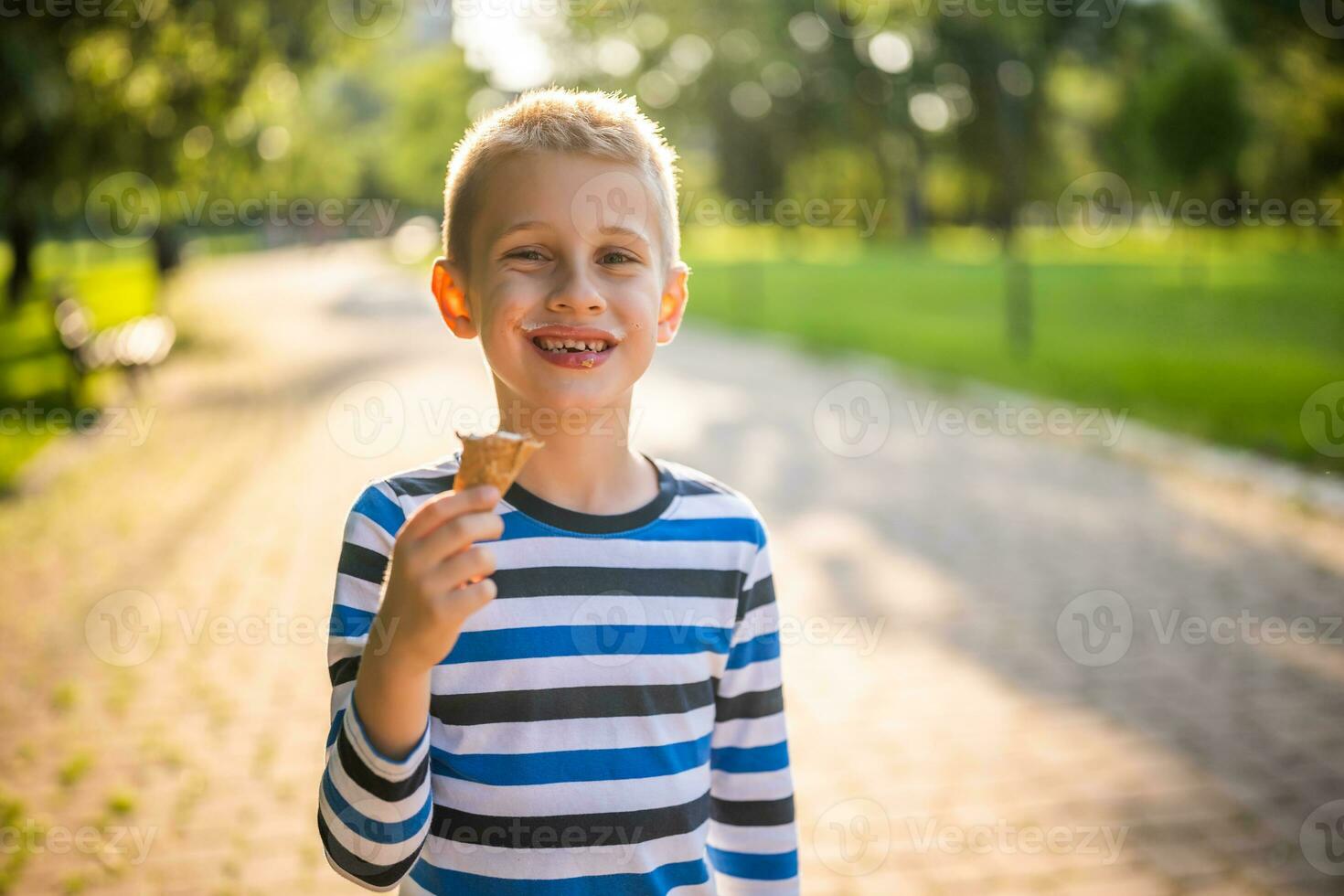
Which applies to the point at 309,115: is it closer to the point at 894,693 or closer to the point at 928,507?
the point at 928,507

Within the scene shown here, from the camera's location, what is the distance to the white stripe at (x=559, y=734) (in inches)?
67.0

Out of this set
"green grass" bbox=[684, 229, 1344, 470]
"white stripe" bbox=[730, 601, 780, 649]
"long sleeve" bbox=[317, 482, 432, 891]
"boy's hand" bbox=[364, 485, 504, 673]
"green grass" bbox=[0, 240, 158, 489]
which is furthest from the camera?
"green grass" bbox=[684, 229, 1344, 470]

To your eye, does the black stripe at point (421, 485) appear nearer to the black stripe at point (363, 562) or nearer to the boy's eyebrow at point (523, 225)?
the black stripe at point (363, 562)

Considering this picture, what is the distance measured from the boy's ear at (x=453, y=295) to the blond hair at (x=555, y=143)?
0.08 ft

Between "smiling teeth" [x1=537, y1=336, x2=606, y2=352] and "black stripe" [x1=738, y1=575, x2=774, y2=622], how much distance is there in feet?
1.57

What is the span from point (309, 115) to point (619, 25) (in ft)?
33.1

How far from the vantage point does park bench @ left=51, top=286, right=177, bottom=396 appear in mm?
14117

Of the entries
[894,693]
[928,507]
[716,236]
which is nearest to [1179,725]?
[894,693]

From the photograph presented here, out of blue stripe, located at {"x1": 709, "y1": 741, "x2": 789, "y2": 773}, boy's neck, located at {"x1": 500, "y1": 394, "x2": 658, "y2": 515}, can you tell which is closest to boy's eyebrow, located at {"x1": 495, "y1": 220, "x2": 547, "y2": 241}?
boy's neck, located at {"x1": 500, "y1": 394, "x2": 658, "y2": 515}

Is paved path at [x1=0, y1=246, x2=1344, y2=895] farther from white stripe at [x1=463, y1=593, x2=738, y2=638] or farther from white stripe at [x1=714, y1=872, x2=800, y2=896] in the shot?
white stripe at [x1=463, y1=593, x2=738, y2=638]

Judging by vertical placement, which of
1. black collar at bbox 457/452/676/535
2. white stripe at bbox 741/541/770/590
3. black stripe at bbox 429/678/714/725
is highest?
black collar at bbox 457/452/676/535

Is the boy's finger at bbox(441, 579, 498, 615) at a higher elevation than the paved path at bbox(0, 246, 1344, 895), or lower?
higher

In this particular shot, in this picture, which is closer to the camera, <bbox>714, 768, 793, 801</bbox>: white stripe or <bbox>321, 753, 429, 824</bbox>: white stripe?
<bbox>321, 753, 429, 824</bbox>: white stripe

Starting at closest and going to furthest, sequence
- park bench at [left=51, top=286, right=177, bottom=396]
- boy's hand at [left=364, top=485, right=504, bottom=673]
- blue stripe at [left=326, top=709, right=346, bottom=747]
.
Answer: boy's hand at [left=364, top=485, right=504, bottom=673] < blue stripe at [left=326, top=709, right=346, bottom=747] < park bench at [left=51, top=286, right=177, bottom=396]
